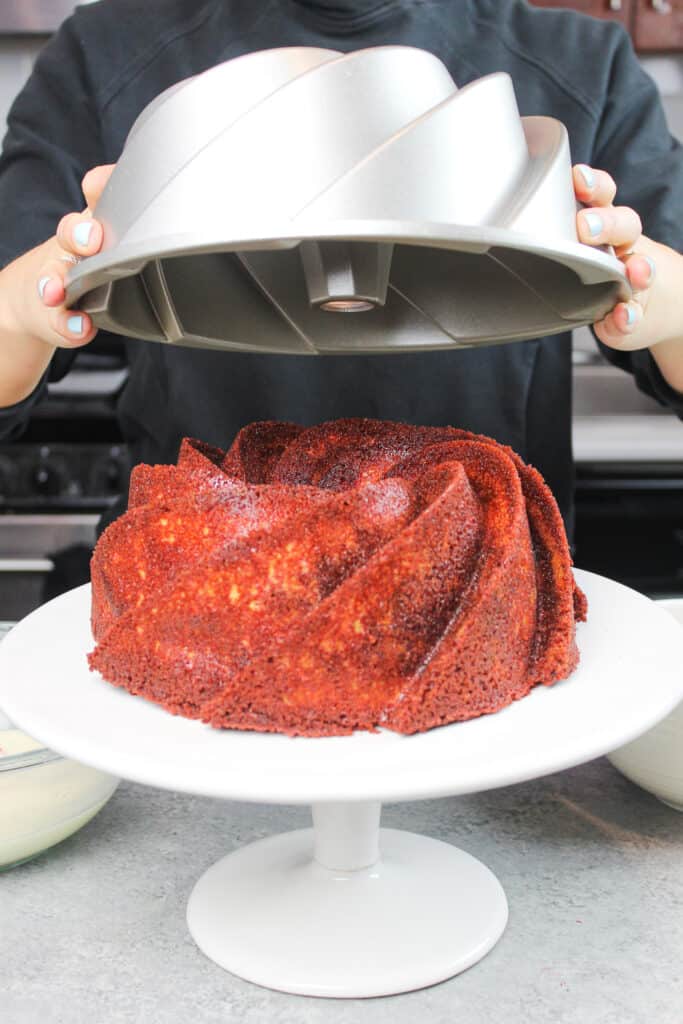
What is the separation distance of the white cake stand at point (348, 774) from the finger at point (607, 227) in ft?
1.07

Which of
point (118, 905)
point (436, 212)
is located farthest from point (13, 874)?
point (436, 212)

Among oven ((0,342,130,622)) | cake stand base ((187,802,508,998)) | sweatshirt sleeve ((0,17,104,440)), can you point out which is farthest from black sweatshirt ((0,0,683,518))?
oven ((0,342,130,622))

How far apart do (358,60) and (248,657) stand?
44 centimetres

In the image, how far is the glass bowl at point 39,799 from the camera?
0.93 m

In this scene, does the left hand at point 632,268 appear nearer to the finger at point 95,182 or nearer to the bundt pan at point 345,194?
the bundt pan at point 345,194

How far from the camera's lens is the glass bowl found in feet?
3.06

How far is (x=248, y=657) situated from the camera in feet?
2.67

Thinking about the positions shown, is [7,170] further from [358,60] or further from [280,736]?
[280,736]

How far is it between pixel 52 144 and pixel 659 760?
112cm

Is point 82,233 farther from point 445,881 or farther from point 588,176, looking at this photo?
point 445,881

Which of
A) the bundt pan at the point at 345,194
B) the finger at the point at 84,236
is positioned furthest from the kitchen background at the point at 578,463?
the finger at the point at 84,236

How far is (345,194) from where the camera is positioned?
66 centimetres

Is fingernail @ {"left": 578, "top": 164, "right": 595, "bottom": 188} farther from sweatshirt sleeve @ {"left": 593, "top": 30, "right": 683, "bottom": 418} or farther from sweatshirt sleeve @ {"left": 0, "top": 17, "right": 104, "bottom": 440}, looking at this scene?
sweatshirt sleeve @ {"left": 0, "top": 17, "right": 104, "bottom": 440}

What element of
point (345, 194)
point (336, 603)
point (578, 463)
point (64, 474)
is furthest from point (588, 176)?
point (64, 474)
